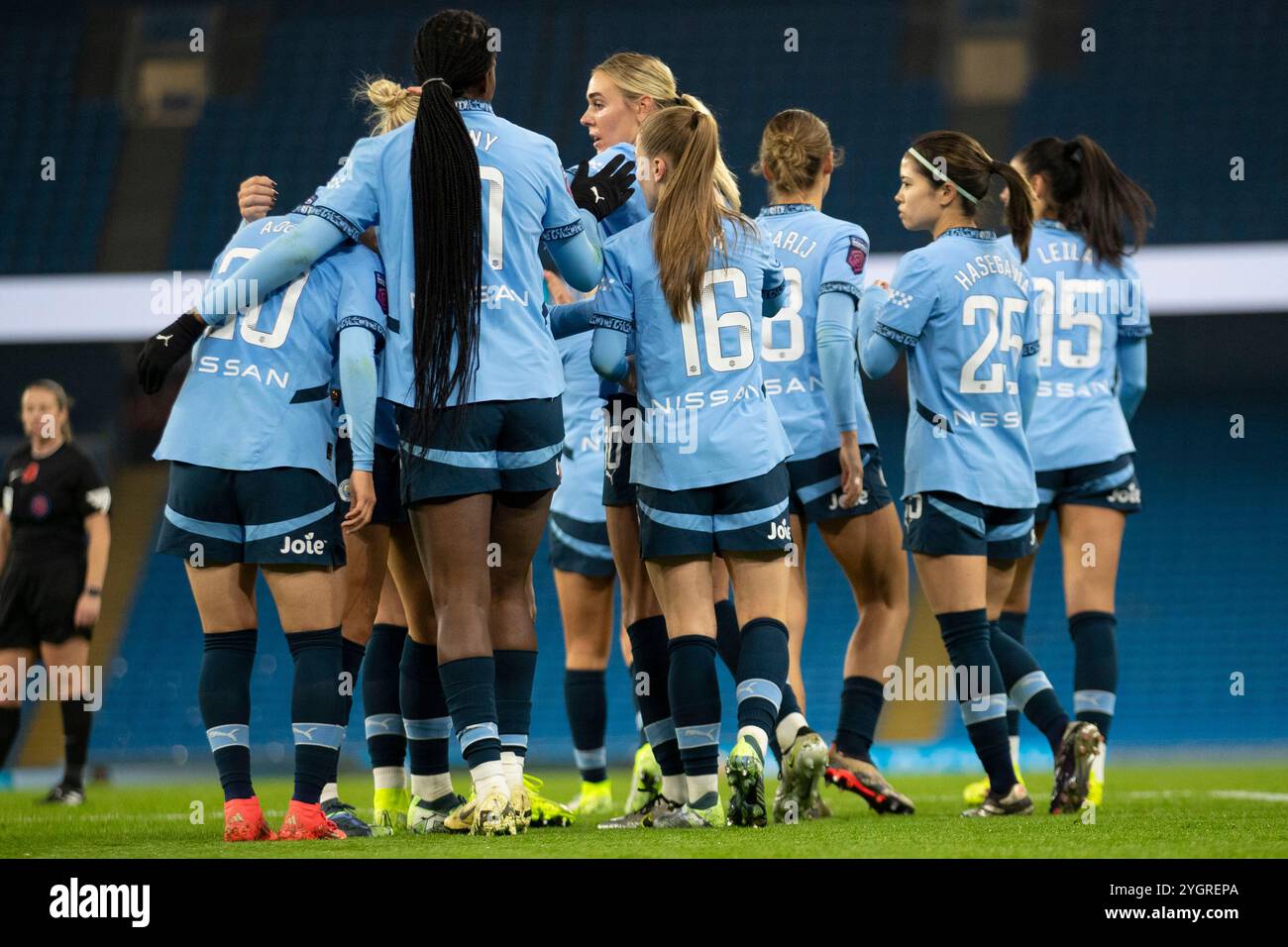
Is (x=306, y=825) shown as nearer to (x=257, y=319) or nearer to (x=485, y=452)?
(x=485, y=452)

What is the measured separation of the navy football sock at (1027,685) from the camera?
196 inches

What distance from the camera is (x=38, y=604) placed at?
23.8 ft

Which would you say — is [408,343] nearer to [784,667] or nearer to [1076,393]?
[784,667]

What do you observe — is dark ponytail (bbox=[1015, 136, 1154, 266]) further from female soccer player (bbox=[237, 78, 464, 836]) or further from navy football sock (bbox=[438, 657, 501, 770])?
navy football sock (bbox=[438, 657, 501, 770])

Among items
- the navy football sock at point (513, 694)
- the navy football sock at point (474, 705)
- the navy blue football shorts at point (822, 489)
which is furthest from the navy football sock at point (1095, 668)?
the navy football sock at point (474, 705)

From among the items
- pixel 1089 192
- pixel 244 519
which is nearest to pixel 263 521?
pixel 244 519

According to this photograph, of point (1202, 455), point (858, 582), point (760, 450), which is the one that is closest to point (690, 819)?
point (760, 450)

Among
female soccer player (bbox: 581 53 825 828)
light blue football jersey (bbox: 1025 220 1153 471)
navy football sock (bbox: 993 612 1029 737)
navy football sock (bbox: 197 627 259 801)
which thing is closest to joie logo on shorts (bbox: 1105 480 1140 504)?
light blue football jersey (bbox: 1025 220 1153 471)

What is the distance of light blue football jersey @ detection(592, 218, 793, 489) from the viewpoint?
4.26 meters

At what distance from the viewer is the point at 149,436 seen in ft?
49.1

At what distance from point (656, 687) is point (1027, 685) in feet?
4.37

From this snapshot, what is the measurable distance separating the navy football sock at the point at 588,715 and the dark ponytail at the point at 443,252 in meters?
1.79

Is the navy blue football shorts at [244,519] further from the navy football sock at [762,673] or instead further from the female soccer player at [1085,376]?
the female soccer player at [1085,376]

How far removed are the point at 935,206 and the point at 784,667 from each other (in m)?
1.73
